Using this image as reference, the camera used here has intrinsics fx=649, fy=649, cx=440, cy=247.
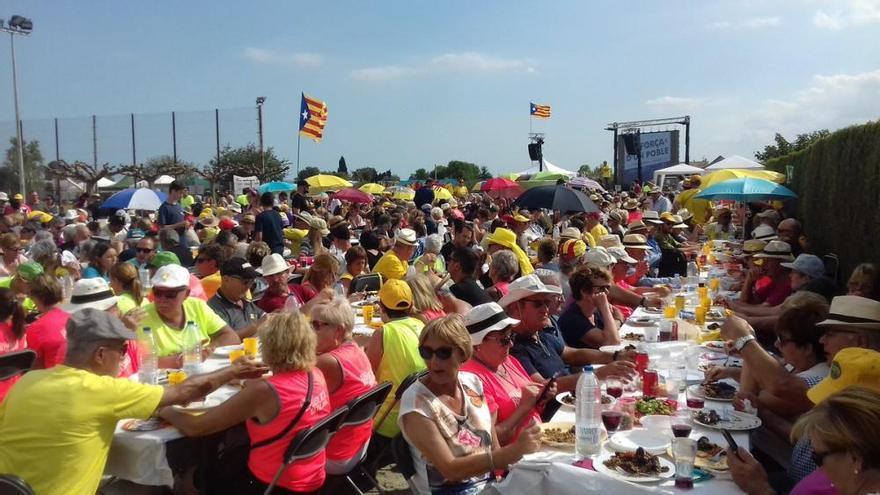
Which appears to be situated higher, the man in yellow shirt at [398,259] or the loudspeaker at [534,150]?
the loudspeaker at [534,150]

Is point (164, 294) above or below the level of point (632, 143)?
below

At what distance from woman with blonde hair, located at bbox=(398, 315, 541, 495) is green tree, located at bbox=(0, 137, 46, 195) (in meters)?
36.9

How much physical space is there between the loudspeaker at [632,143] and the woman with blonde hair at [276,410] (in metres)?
46.6

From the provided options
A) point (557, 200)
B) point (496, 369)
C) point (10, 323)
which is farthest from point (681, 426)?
point (557, 200)

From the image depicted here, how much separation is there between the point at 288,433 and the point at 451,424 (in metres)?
0.94

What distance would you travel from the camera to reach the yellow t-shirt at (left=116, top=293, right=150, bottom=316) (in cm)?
500

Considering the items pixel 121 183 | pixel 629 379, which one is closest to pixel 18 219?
pixel 629 379

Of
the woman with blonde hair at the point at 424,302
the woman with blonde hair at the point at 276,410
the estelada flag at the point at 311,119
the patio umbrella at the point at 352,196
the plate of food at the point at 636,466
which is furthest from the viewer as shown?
the estelada flag at the point at 311,119

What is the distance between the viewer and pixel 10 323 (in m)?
4.29

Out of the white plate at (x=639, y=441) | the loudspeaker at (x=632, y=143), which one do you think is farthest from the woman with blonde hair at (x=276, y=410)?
the loudspeaker at (x=632, y=143)

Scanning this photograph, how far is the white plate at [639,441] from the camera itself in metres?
3.03

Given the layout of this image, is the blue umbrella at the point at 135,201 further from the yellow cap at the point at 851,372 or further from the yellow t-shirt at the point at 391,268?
the yellow cap at the point at 851,372

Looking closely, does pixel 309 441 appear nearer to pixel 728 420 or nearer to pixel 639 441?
pixel 639 441

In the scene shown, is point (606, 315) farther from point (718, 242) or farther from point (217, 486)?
point (718, 242)
